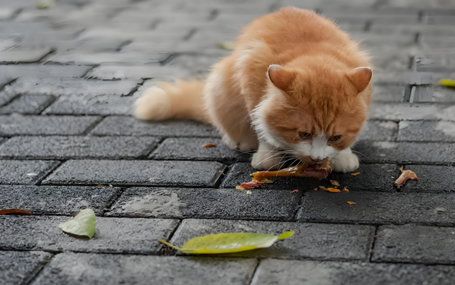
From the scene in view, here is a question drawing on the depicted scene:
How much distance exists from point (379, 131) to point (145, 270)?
175 cm

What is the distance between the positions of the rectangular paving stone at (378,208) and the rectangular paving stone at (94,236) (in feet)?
1.90

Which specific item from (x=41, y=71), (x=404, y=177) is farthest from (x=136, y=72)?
(x=404, y=177)

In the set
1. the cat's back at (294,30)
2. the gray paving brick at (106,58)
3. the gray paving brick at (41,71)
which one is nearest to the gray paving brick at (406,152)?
the cat's back at (294,30)

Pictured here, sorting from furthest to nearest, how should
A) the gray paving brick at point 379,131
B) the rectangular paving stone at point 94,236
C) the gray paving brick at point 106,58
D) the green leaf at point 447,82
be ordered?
the gray paving brick at point 106,58
the green leaf at point 447,82
the gray paving brick at point 379,131
the rectangular paving stone at point 94,236

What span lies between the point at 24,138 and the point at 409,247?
→ 2204mm

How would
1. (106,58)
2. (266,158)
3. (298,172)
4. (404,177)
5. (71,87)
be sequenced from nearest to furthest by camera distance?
(404,177)
(298,172)
(266,158)
(71,87)
(106,58)

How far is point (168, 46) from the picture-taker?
198 inches

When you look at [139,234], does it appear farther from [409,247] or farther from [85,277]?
[409,247]

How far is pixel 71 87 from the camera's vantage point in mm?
4082

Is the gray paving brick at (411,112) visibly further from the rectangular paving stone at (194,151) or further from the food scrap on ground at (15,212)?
the food scrap on ground at (15,212)

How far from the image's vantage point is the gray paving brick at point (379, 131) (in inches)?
124

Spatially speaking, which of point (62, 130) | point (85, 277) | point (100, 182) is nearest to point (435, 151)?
point (100, 182)

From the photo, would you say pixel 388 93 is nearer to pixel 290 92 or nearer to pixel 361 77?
pixel 361 77

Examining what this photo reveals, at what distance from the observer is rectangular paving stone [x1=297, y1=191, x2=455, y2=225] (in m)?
2.25
